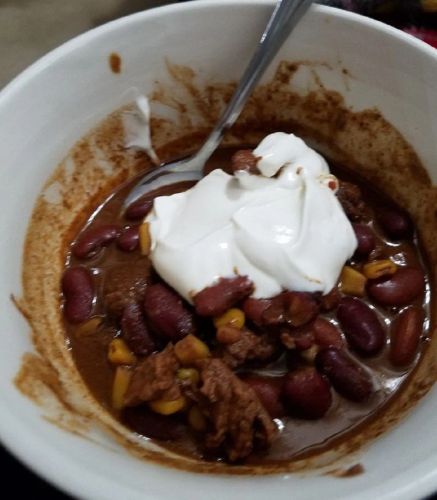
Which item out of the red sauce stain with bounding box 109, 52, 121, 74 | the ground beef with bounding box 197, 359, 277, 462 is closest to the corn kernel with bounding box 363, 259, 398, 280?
the ground beef with bounding box 197, 359, 277, 462

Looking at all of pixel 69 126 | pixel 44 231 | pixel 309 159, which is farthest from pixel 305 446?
pixel 69 126

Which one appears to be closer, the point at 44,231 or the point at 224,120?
the point at 44,231

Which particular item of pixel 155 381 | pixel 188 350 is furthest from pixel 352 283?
pixel 155 381

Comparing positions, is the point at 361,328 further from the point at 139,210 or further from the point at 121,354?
the point at 139,210

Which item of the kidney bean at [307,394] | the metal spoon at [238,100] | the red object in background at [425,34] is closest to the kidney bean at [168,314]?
the kidney bean at [307,394]

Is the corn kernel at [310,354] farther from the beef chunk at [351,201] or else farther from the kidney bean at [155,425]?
the beef chunk at [351,201]

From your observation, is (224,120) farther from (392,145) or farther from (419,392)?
(419,392)
